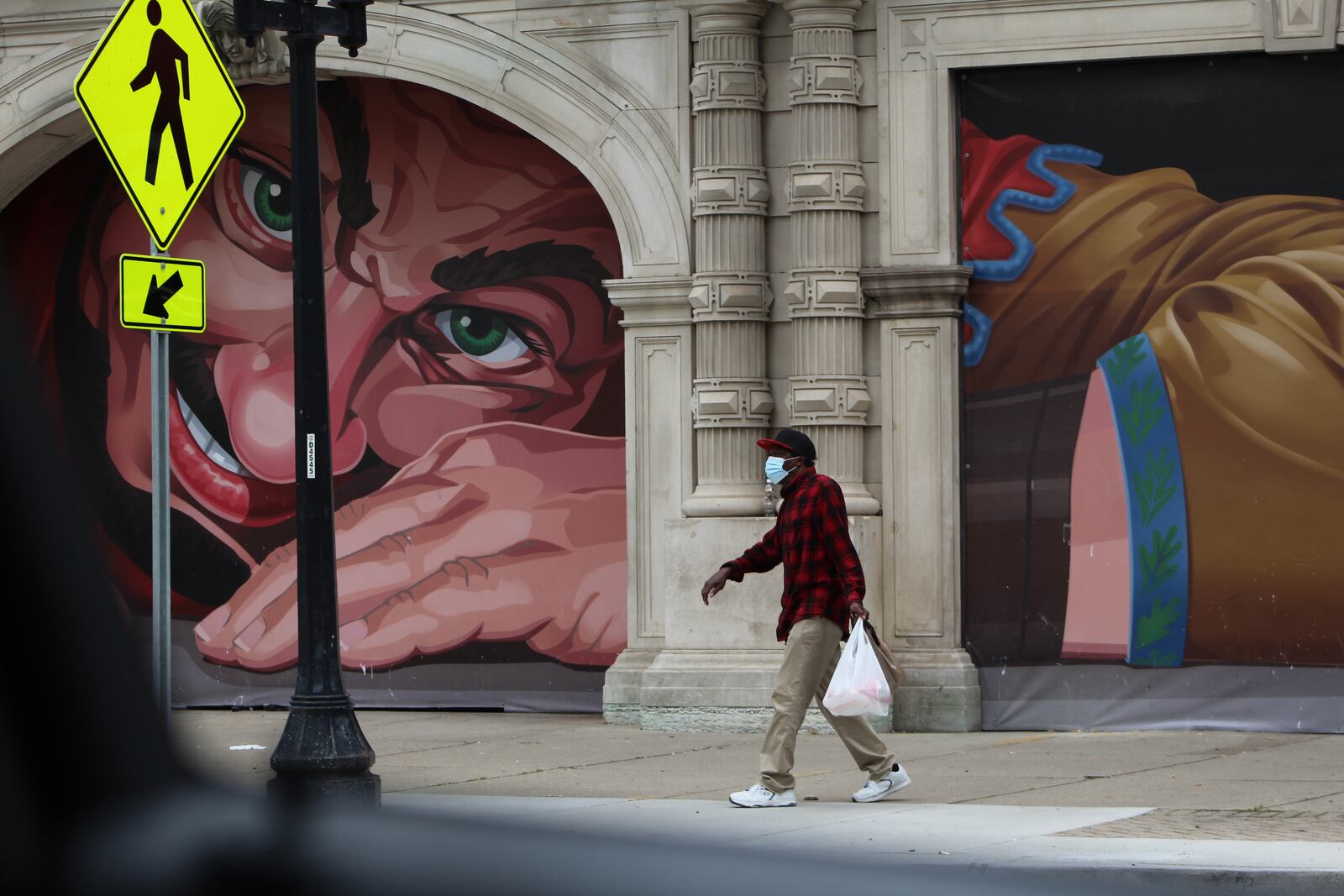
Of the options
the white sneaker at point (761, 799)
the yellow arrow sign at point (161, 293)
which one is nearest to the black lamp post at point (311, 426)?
the yellow arrow sign at point (161, 293)

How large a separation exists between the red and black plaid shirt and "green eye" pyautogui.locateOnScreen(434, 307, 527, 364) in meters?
5.67

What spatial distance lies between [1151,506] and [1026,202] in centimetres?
218

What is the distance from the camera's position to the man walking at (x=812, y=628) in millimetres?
8930

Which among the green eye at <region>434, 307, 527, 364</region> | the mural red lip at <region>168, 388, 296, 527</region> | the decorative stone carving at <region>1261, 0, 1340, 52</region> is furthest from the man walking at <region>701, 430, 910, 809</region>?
the mural red lip at <region>168, 388, 296, 527</region>

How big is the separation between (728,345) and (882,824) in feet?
17.6

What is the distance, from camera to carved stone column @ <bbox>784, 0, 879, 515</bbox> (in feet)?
42.0

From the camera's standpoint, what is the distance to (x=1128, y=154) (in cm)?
1260

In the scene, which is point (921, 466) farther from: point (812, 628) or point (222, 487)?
point (222, 487)

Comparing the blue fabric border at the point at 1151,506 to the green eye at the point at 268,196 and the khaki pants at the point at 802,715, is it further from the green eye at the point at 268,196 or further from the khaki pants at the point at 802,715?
the green eye at the point at 268,196

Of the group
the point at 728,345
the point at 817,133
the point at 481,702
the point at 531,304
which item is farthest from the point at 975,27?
the point at 481,702

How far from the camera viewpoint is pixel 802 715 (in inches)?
355

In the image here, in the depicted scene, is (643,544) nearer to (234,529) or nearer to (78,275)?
(234,529)

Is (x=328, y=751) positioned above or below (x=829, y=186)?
below

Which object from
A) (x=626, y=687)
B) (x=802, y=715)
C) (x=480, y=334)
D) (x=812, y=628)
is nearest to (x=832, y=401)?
(x=626, y=687)
